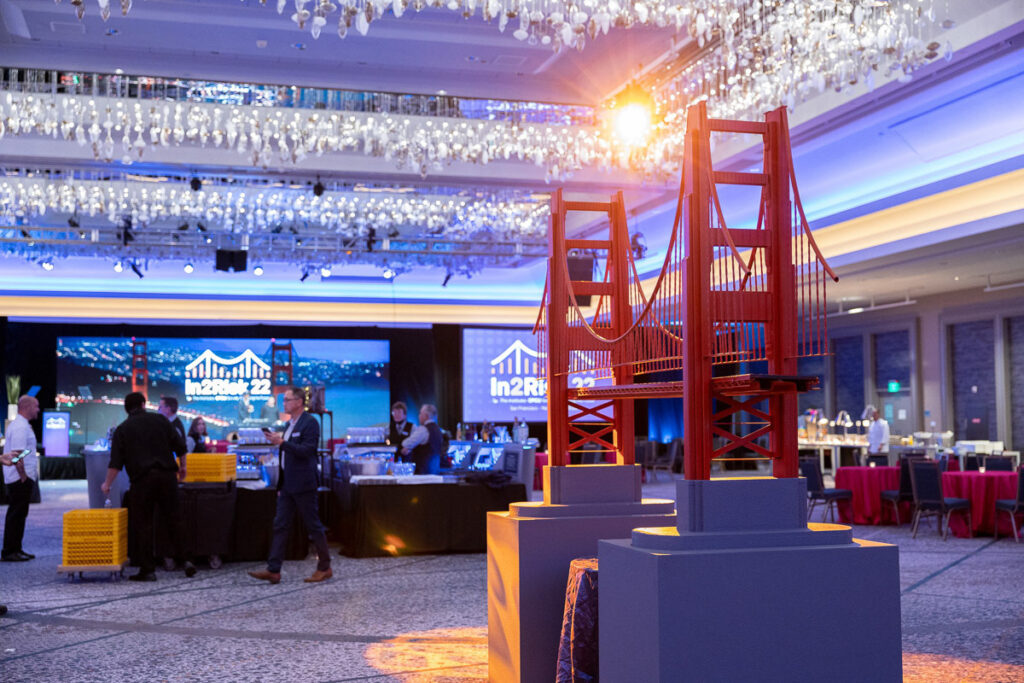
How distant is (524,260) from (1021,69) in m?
10.2

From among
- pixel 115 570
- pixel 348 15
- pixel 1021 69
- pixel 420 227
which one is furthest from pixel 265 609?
pixel 420 227

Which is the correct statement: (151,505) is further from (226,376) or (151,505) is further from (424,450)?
(226,376)

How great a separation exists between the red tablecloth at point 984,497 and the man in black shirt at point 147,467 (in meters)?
7.69

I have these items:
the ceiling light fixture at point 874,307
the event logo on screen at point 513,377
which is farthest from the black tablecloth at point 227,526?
the event logo on screen at point 513,377

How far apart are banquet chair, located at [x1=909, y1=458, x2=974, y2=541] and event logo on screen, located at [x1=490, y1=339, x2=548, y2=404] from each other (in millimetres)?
11534

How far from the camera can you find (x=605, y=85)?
9094 millimetres

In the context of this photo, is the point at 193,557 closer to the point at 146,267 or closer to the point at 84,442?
the point at 146,267

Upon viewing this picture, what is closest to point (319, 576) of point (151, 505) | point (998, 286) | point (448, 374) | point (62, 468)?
point (151, 505)

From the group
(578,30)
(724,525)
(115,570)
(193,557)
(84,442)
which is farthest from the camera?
(84,442)

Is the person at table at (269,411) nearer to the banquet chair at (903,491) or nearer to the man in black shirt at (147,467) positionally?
the man in black shirt at (147,467)

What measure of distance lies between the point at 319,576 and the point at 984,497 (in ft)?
22.9

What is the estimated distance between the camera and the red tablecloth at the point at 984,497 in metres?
10.3

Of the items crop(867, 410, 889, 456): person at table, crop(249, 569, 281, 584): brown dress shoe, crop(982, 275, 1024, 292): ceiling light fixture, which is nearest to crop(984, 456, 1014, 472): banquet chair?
crop(867, 410, 889, 456): person at table

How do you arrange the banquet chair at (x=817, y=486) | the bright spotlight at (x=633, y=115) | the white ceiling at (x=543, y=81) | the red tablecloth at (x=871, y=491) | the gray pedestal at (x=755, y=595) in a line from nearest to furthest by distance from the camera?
the gray pedestal at (x=755, y=595), the white ceiling at (x=543, y=81), the bright spotlight at (x=633, y=115), the banquet chair at (x=817, y=486), the red tablecloth at (x=871, y=491)
